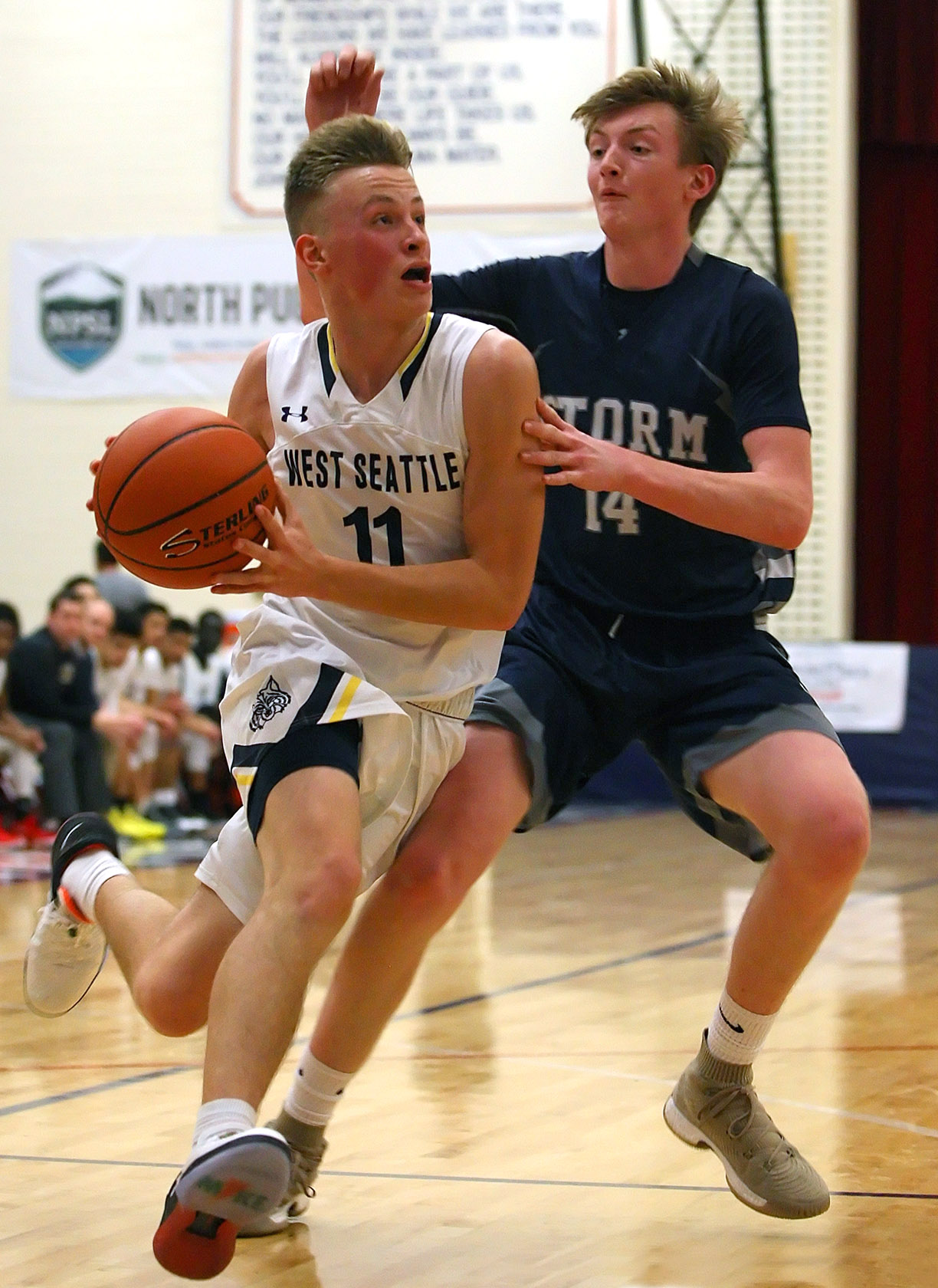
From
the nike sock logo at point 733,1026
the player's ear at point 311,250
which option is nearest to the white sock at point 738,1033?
the nike sock logo at point 733,1026

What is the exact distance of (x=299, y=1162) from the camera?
9.51ft

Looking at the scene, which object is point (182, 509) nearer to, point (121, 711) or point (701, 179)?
point (701, 179)

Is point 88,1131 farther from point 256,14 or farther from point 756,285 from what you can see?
point 256,14

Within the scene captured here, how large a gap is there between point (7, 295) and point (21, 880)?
657 cm

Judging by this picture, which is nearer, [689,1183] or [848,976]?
[689,1183]

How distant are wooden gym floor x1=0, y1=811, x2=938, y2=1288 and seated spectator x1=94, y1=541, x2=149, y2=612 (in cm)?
516

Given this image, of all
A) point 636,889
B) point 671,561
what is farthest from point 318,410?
point 636,889

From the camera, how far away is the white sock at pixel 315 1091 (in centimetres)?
287

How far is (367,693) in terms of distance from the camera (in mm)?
2635

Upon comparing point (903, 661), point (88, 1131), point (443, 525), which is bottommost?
point (903, 661)

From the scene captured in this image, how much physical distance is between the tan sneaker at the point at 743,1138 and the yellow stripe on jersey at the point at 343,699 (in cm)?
95

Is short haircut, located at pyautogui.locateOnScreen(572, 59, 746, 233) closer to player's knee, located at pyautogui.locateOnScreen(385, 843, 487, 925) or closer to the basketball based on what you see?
the basketball

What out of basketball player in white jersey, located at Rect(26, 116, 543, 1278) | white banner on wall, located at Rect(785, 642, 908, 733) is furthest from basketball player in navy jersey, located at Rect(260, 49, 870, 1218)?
white banner on wall, located at Rect(785, 642, 908, 733)

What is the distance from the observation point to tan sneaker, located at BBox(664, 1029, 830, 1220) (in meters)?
2.82
